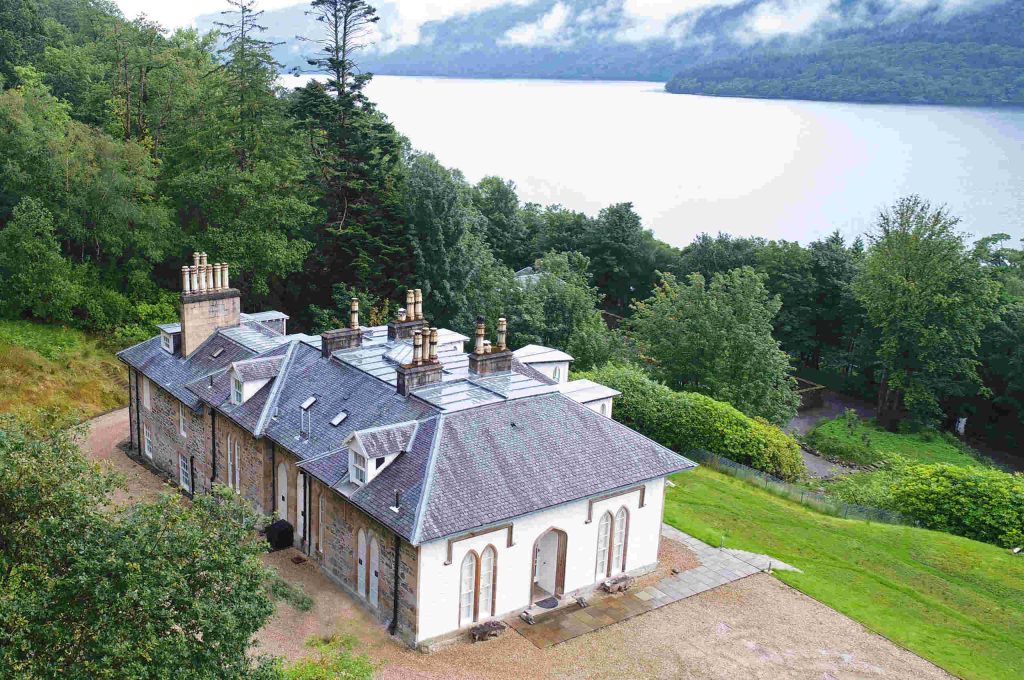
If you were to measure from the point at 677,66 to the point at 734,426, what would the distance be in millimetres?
126965

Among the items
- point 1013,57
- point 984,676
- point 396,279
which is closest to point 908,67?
point 1013,57

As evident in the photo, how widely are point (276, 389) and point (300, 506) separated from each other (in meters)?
4.22

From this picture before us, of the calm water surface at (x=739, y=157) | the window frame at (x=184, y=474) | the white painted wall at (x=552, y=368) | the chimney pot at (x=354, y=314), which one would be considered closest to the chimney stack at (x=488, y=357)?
the chimney pot at (x=354, y=314)

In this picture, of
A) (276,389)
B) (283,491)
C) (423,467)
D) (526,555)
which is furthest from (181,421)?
(526,555)

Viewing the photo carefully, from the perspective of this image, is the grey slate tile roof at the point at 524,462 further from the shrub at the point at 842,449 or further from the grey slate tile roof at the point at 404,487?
the shrub at the point at 842,449

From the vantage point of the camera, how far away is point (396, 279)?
173 feet

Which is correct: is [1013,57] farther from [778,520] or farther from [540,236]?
[778,520]

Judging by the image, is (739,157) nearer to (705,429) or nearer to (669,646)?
(705,429)

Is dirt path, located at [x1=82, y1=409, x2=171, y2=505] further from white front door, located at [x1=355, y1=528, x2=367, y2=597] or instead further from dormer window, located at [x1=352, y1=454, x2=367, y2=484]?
dormer window, located at [x1=352, y1=454, x2=367, y2=484]

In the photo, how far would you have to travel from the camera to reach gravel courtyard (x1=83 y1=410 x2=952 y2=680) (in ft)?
75.2

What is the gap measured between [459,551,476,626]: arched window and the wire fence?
60.4 feet

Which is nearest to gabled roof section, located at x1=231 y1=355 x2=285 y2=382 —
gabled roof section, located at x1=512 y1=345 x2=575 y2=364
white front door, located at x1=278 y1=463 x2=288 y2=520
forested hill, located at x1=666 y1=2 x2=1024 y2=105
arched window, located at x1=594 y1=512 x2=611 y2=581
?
white front door, located at x1=278 y1=463 x2=288 y2=520

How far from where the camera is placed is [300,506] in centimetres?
2798

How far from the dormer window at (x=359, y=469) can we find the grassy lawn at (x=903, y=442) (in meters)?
38.7
